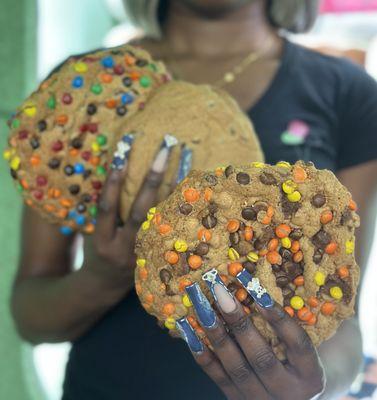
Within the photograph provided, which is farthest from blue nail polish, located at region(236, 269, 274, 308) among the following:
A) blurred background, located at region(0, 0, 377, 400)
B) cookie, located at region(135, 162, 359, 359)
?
blurred background, located at region(0, 0, 377, 400)

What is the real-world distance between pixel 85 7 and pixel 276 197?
1182mm

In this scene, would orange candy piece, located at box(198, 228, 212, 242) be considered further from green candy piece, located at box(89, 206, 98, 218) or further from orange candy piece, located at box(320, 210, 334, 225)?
green candy piece, located at box(89, 206, 98, 218)

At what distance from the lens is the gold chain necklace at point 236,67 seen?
0.97m

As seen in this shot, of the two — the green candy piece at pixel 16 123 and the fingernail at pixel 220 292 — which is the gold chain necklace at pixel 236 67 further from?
the fingernail at pixel 220 292

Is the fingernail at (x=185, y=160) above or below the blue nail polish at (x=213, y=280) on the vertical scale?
above

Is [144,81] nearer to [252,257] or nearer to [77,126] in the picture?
[77,126]

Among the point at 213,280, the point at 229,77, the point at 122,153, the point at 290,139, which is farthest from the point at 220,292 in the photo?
the point at 229,77

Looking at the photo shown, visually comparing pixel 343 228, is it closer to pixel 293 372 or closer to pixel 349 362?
pixel 293 372

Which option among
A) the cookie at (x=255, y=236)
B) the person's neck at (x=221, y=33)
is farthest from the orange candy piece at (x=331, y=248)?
the person's neck at (x=221, y=33)

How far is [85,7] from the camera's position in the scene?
1525 mm

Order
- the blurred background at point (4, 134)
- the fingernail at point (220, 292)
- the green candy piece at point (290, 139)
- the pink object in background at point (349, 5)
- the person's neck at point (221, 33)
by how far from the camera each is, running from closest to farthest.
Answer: the fingernail at point (220, 292)
the green candy piece at point (290, 139)
the person's neck at point (221, 33)
the blurred background at point (4, 134)
the pink object in background at point (349, 5)

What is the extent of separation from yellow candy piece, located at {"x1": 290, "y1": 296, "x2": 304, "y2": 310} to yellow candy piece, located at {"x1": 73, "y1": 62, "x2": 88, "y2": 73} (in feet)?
1.23

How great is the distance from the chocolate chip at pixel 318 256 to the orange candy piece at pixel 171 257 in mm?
126

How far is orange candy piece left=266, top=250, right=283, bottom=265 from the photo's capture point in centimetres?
52
